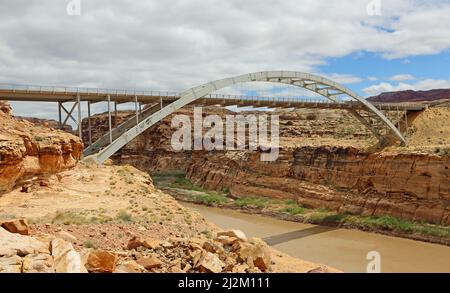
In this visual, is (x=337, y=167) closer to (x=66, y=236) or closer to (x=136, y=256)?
(x=66, y=236)

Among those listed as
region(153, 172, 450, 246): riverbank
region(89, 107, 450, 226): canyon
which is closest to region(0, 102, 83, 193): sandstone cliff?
region(153, 172, 450, 246): riverbank

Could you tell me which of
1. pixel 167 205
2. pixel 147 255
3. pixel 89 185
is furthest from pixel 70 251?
pixel 89 185

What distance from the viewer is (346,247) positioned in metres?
31.6

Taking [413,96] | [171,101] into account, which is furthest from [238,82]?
[413,96]

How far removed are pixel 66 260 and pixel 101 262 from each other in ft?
2.39

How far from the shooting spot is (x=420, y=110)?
174 feet

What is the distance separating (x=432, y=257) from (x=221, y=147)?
38.0 metres

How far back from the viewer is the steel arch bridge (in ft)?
93.4

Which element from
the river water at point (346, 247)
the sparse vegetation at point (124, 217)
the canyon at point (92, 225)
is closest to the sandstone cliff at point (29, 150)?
the canyon at point (92, 225)

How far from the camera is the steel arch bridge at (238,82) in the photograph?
2848cm

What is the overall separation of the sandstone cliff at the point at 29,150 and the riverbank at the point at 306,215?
2462cm

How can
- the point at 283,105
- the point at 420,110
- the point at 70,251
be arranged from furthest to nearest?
the point at 420,110 → the point at 283,105 → the point at 70,251
